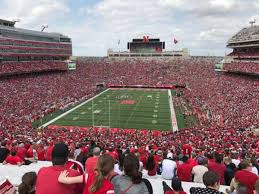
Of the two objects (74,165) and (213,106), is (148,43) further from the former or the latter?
(74,165)

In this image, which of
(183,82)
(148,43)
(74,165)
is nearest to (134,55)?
(148,43)

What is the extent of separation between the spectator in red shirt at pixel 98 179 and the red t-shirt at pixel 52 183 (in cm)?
6

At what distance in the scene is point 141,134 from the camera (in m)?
22.8

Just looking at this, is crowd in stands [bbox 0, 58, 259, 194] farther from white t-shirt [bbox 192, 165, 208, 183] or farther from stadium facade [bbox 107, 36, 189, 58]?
stadium facade [bbox 107, 36, 189, 58]

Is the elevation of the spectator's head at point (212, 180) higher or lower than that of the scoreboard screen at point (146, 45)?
lower

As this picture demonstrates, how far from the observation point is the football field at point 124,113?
A: 3033 cm

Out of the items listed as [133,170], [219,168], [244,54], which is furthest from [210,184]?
[244,54]

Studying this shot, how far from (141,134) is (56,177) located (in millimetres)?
19847

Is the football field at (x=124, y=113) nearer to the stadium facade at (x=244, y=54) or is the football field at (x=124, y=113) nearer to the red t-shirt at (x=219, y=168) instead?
the stadium facade at (x=244, y=54)

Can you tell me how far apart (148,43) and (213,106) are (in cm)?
5290

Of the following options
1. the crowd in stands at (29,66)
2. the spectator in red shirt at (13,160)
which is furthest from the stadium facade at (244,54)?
the spectator in red shirt at (13,160)

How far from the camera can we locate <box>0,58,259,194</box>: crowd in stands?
486 cm

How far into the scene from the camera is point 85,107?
3847cm

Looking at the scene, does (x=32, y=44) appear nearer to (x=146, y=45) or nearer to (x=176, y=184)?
(x=146, y=45)
